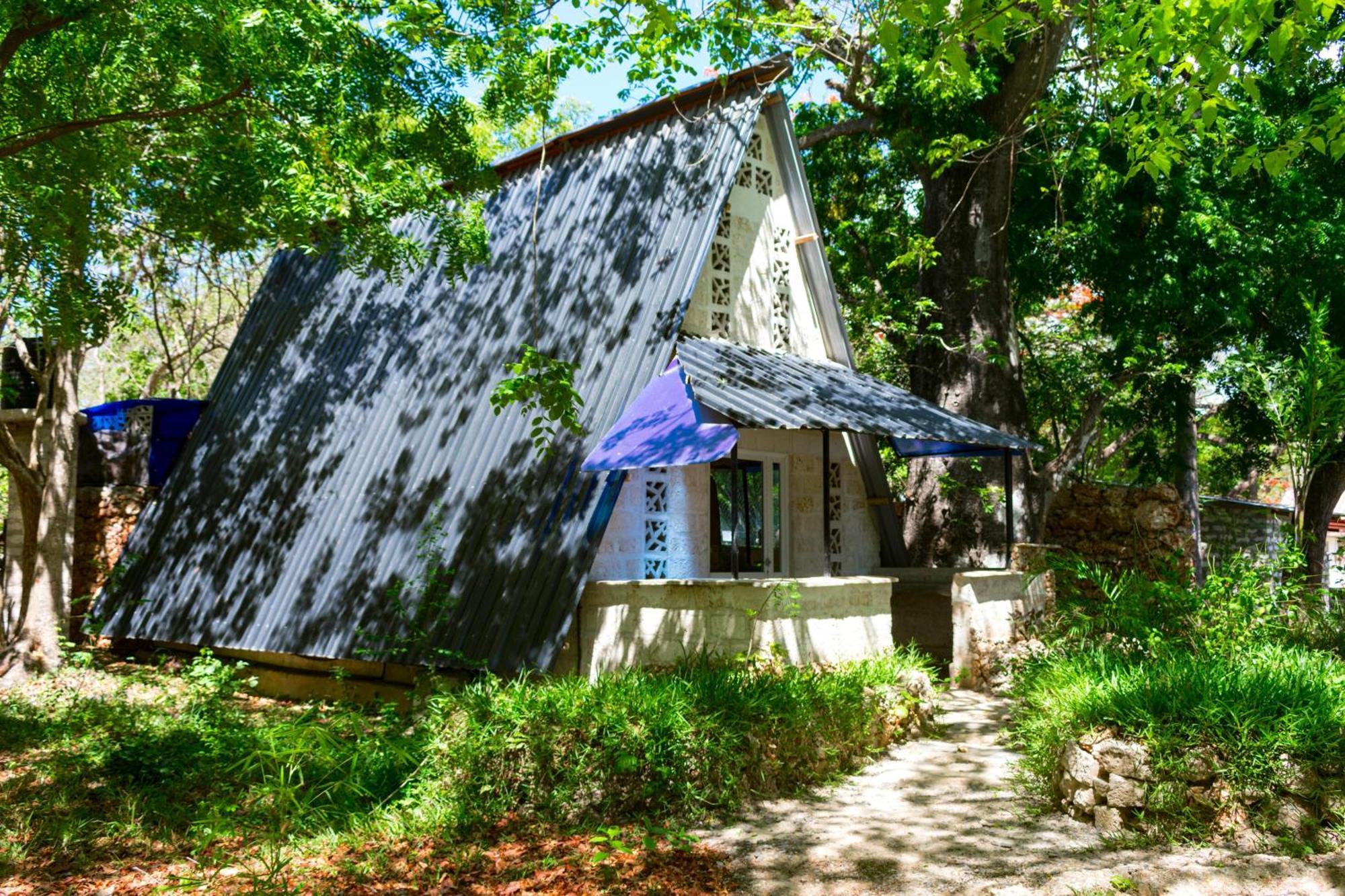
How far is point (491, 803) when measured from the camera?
632cm

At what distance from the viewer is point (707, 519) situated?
34.3 ft

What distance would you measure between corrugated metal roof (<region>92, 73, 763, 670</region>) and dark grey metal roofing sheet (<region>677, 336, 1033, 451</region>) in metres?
0.65

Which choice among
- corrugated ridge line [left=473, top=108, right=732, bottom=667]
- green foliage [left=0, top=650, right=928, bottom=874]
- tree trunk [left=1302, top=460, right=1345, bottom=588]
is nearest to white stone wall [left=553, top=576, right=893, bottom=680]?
green foliage [left=0, top=650, right=928, bottom=874]

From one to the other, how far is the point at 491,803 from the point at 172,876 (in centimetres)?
172

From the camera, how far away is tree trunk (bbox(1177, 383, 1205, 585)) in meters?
15.9

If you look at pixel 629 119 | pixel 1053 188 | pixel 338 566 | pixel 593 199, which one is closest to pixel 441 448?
pixel 338 566

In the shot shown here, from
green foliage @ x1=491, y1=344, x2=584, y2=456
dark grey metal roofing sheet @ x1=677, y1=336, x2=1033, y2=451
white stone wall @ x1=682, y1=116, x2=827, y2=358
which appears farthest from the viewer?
white stone wall @ x1=682, y1=116, x2=827, y2=358

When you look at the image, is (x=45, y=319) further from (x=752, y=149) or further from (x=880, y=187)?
(x=880, y=187)

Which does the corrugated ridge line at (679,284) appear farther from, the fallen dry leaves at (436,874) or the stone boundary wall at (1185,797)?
the stone boundary wall at (1185,797)

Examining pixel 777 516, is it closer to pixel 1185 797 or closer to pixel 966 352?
pixel 966 352

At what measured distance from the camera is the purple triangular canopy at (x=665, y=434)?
8.48m

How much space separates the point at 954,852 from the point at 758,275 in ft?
24.3

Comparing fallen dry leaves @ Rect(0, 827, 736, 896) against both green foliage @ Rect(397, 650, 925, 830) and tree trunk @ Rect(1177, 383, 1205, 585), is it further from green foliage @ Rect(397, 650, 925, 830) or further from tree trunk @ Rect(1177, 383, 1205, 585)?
tree trunk @ Rect(1177, 383, 1205, 585)

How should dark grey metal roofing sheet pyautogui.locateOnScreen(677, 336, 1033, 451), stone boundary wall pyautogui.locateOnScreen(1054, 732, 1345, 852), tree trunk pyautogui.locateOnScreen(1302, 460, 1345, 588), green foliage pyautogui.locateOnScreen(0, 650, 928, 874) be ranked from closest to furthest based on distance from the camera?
stone boundary wall pyautogui.locateOnScreen(1054, 732, 1345, 852), green foliage pyautogui.locateOnScreen(0, 650, 928, 874), dark grey metal roofing sheet pyautogui.locateOnScreen(677, 336, 1033, 451), tree trunk pyautogui.locateOnScreen(1302, 460, 1345, 588)
